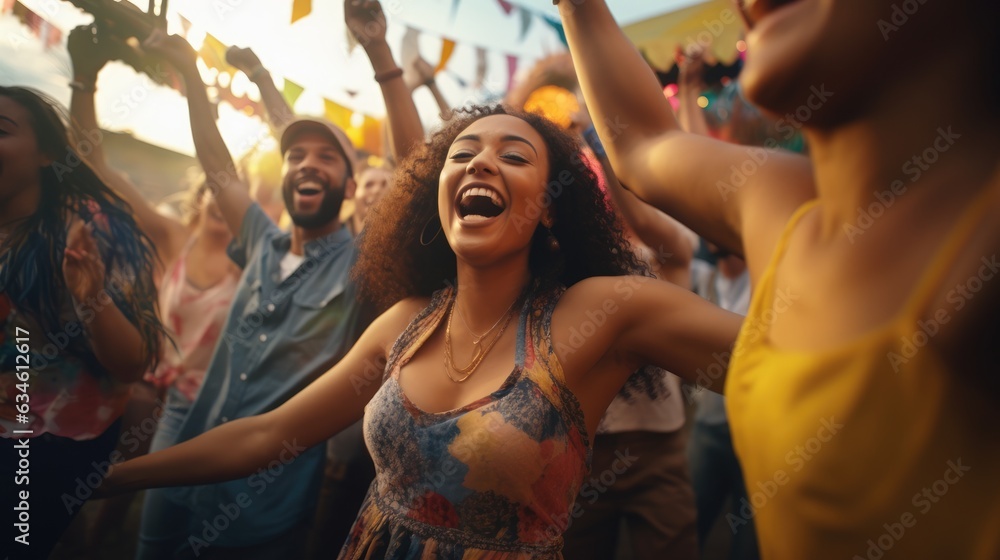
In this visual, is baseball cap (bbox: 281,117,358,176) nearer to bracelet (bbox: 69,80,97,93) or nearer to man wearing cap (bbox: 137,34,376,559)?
man wearing cap (bbox: 137,34,376,559)

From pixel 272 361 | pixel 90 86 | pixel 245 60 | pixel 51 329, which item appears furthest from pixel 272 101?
pixel 51 329

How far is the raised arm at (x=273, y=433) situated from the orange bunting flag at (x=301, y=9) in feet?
5.72

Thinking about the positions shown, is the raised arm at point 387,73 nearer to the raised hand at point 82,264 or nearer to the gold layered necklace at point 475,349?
the gold layered necklace at point 475,349

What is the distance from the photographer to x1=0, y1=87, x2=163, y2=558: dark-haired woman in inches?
77.8

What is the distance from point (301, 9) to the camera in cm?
280

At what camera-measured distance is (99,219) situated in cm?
222

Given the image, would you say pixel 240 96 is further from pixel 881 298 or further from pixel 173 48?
pixel 881 298

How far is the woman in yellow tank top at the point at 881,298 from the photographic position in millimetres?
619

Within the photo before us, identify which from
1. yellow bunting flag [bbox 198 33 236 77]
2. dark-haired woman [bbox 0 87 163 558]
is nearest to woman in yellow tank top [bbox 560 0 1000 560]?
dark-haired woman [bbox 0 87 163 558]

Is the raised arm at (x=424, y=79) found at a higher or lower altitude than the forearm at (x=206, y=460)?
higher

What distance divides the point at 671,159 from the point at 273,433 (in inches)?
53.4

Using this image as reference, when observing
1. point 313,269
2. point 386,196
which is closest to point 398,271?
point 386,196

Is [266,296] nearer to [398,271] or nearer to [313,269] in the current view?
[313,269]

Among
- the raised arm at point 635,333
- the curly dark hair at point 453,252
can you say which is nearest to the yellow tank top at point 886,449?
the raised arm at point 635,333
